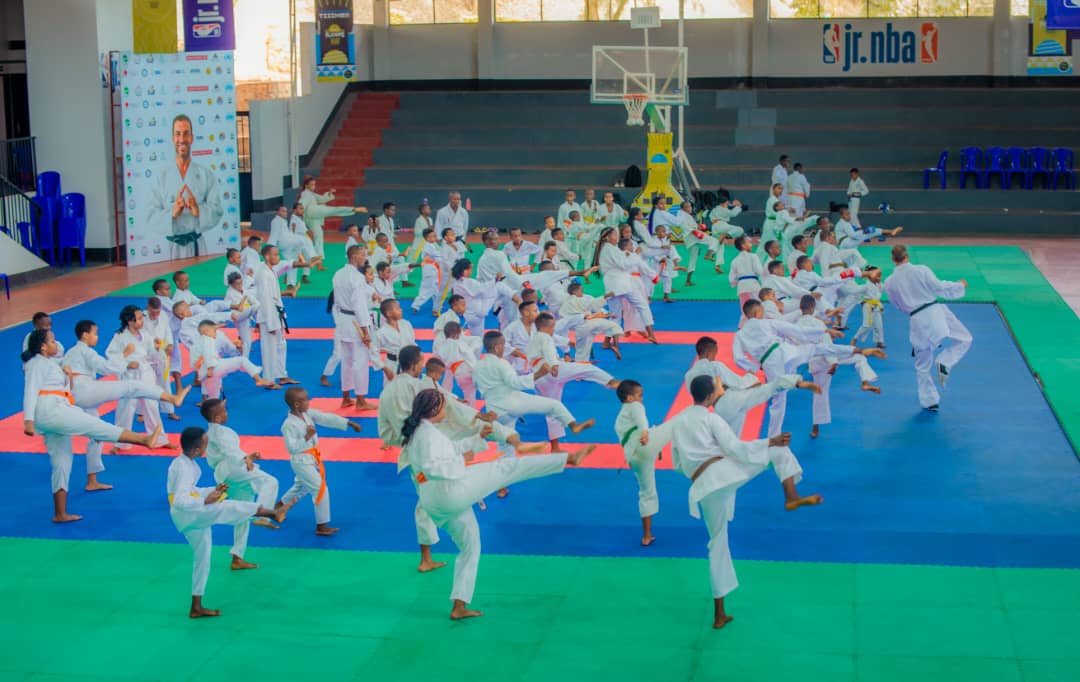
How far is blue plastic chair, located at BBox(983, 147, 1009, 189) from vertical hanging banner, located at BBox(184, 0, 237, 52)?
57.1 feet

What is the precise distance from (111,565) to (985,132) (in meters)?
26.8

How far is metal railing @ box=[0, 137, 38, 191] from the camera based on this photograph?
81.3 feet

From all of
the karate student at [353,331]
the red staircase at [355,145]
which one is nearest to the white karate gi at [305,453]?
the karate student at [353,331]

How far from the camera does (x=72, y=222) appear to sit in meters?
25.2

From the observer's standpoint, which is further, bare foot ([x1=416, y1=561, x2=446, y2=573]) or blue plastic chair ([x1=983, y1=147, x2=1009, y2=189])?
blue plastic chair ([x1=983, y1=147, x2=1009, y2=189])

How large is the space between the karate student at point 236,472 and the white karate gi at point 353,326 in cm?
461

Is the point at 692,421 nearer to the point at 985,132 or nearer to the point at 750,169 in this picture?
the point at 750,169

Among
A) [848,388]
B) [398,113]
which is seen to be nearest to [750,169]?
[398,113]

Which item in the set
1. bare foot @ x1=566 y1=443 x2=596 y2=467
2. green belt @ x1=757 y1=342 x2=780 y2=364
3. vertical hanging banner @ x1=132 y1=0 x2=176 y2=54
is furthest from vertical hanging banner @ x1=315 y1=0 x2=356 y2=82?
bare foot @ x1=566 y1=443 x2=596 y2=467

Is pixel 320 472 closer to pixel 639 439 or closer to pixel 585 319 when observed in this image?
pixel 639 439

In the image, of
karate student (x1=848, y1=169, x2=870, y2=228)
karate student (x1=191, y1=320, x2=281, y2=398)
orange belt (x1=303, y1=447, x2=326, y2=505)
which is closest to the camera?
orange belt (x1=303, y1=447, x2=326, y2=505)

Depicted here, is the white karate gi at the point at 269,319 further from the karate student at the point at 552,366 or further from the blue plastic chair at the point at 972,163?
the blue plastic chair at the point at 972,163

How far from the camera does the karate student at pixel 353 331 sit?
46.6 feet

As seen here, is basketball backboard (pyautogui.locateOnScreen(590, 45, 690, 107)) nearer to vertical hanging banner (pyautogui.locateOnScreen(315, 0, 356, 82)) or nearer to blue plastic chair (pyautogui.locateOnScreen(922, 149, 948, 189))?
vertical hanging banner (pyautogui.locateOnScreen(315, 0, 356, 82))
